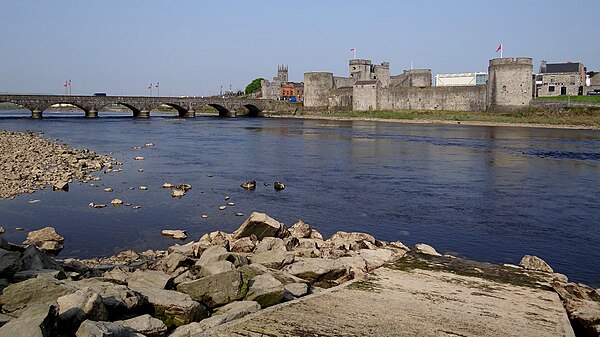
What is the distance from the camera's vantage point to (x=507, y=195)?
51.1ft

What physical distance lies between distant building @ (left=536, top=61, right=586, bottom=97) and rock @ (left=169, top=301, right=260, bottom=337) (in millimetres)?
66674

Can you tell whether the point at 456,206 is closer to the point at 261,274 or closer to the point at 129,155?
the point at 261,274

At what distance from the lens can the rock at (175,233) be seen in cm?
1033

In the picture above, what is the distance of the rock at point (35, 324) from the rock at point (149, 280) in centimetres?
153

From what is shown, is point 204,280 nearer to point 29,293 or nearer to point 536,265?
point 29,293

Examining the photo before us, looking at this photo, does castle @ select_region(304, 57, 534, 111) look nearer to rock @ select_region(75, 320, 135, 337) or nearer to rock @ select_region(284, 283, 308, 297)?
rock @ select_region(284, 283, 308, 297)

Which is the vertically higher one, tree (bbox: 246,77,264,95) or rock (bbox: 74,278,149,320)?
tree (bbox: 246,77,264,95)

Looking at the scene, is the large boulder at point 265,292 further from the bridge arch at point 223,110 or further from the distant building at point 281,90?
the distant building at point 281,90

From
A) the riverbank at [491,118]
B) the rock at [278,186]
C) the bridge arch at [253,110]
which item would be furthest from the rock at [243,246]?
the bridge arch at [253,110]

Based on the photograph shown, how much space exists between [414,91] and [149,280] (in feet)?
205

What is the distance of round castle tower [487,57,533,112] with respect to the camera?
56219 millimetres

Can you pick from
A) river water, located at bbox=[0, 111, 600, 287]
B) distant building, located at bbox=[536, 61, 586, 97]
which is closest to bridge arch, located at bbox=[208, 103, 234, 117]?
distant building, located at bbox=[536, 61, 586, 97]

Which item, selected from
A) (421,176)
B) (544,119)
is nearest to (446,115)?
(544,119)

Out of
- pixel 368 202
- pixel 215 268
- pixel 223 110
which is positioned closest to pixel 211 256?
pixel 215 268
